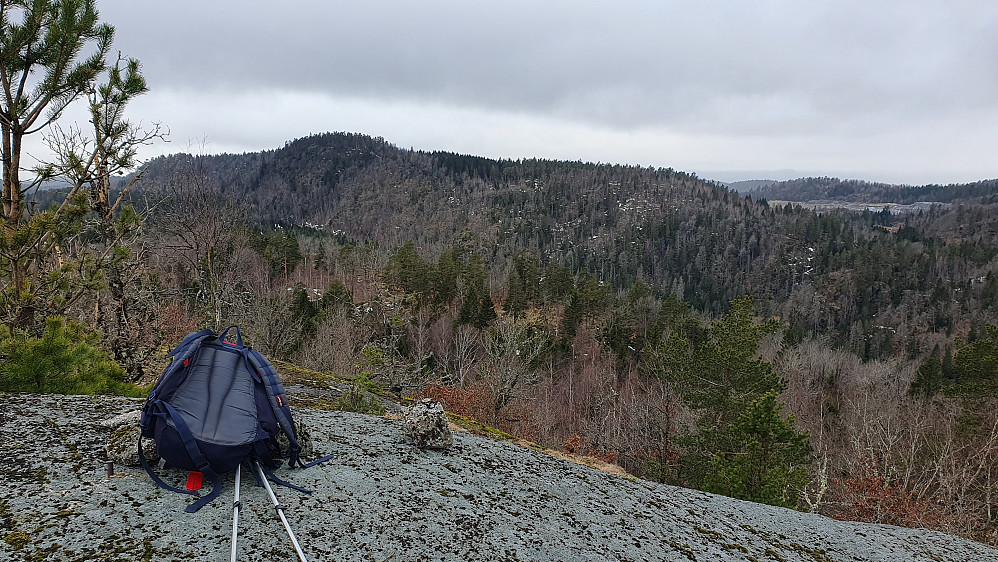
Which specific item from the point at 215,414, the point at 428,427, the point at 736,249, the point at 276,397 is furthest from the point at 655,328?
the point at 736,249

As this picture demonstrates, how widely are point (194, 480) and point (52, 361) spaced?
3.48 meters

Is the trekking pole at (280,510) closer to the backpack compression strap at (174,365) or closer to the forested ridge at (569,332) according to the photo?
the backpack compression strap at (174,365)

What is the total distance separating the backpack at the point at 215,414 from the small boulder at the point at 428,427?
4.60ft

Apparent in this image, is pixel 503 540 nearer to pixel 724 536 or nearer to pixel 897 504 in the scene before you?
pixel 724 536

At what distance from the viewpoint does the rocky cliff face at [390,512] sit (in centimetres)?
325

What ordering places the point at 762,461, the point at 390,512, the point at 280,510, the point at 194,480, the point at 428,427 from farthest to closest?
the point at 762,461
the point at 428,427
the point at 390,512
the point at 194,480
the point at 280,510

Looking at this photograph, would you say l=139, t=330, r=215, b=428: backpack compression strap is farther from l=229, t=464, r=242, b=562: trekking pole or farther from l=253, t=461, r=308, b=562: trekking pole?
l=253, t=461, r=308, b=562: trekking pole

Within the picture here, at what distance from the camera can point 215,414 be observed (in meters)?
3.89

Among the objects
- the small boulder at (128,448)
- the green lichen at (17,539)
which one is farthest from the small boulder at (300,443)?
the green lichen at (17,539)

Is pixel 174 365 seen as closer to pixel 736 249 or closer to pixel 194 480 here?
pixel 194 480

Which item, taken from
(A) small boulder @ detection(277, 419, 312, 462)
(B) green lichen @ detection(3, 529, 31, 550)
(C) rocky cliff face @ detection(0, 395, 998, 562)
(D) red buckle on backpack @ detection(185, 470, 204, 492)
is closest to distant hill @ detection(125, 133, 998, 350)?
(C) rocky cliff face @ detection(0, 395, 998, 562)

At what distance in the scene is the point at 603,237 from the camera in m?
168

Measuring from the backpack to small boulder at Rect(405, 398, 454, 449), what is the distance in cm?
140

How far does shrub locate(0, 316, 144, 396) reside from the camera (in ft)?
17.6
